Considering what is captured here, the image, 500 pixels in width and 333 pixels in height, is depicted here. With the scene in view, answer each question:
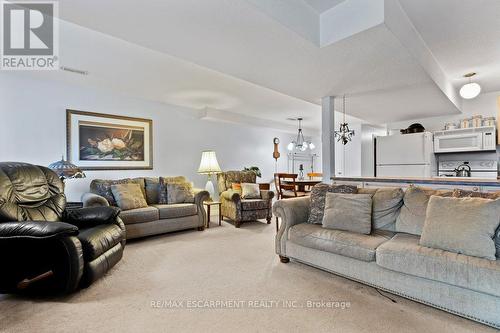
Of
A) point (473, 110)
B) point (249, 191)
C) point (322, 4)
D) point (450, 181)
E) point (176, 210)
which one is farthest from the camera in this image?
point (249, 191)

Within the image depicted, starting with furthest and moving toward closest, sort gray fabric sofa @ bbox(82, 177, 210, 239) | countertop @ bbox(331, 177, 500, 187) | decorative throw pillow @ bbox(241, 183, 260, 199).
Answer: decorative throw pillow @ bbox(241, 183, 260, 199) < gray fabric sofa @ bbox(82, 177, 210, 239) < countertop @ bbox(331, 177, 500, 187)

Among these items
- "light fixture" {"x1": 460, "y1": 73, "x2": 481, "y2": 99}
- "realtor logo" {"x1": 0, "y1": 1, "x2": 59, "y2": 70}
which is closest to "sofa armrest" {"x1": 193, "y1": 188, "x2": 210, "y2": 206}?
"realtor logo" {"x1": 0, "y1": 1, "x2": 59, "y2": 70}

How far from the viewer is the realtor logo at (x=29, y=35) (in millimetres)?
1958

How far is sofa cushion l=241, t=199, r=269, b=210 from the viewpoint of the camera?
14.5ft

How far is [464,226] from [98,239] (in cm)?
300

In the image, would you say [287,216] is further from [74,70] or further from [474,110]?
[474,110]

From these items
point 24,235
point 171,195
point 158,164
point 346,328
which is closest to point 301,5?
point 346,328

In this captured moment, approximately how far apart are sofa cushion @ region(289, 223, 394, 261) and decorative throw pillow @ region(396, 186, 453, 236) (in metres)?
0.16

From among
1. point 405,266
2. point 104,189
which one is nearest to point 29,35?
point 104,189

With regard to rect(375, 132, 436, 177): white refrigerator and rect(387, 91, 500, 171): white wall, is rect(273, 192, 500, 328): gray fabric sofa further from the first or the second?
rect(387, 91, 500, 171): white wall

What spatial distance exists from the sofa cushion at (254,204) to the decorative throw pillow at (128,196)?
1649 millimetres

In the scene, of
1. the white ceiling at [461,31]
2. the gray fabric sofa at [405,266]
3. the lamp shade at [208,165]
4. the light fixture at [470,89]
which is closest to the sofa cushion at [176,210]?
the lamp shade at [208,165]

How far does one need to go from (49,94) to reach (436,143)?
260 inches

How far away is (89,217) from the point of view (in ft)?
8.42
